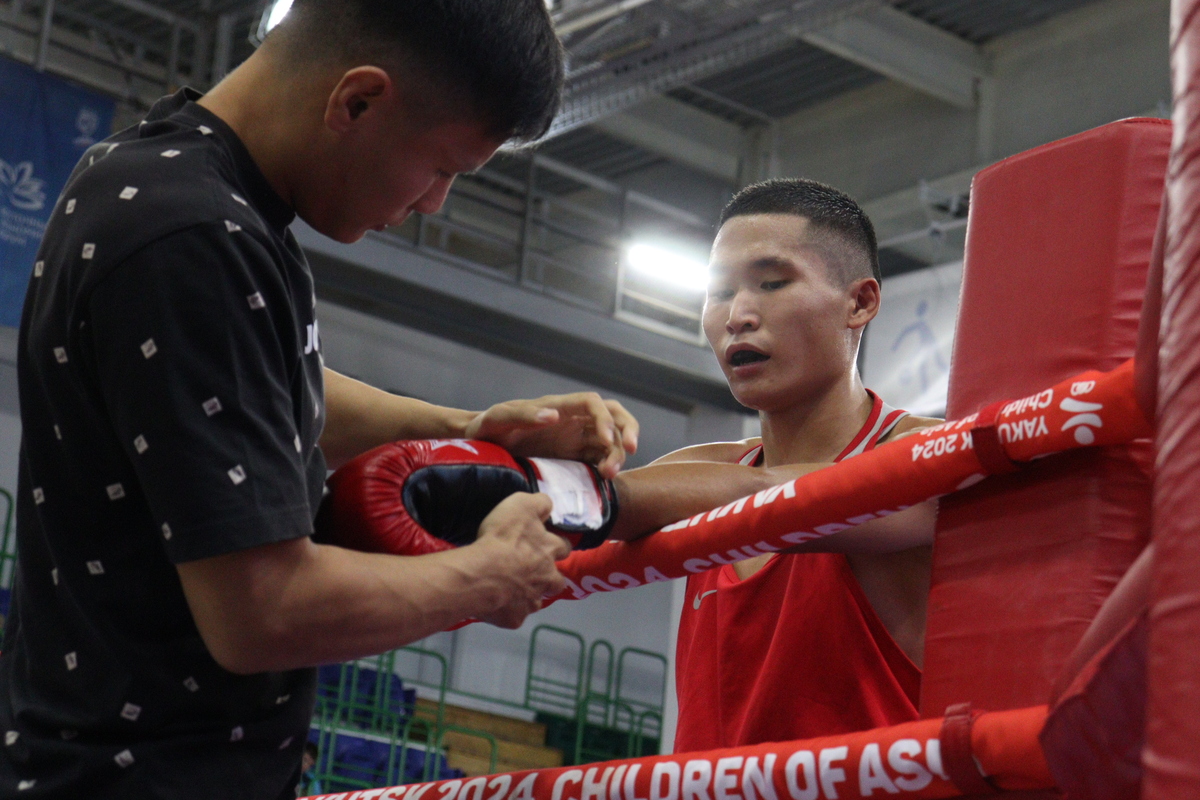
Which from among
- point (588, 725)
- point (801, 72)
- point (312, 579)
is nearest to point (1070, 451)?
point (312, 579)

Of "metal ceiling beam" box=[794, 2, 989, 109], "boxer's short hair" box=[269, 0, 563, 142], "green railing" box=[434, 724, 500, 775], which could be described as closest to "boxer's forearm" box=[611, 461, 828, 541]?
"boxer's short hair" box=[269, 0, 563, 142]

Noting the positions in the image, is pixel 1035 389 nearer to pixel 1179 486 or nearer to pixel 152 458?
pixel 1179 486

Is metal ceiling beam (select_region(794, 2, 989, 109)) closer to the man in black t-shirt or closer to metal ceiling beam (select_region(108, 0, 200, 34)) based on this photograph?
metal ceiling beam (select_region(108, 0, 200, 34))

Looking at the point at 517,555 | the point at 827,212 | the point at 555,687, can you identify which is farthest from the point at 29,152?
the point at 517,555

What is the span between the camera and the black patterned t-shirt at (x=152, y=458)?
3.13ft

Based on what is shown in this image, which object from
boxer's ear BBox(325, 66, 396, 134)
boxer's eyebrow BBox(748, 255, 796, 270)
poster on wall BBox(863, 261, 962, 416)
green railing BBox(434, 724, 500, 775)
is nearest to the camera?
boxer's ear BBox(325, 66, 396, 134)

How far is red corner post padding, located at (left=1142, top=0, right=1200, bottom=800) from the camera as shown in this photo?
64 cm

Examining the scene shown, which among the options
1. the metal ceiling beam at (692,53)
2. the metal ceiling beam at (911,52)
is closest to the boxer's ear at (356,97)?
the metal ceiling beam at (692,53)

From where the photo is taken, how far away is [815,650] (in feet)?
5.60

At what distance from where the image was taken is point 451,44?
3.53 feet

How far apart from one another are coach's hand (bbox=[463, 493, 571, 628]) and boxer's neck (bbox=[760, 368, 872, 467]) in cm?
92

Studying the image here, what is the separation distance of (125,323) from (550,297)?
284 inches

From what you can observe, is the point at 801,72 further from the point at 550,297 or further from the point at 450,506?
the point at 450,506

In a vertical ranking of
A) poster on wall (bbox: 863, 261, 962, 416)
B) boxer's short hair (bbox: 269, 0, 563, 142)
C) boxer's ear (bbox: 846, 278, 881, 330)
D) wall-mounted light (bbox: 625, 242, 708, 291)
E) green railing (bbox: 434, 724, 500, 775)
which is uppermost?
wall-mounted light (bbox: 625, 242, 708, 291)
